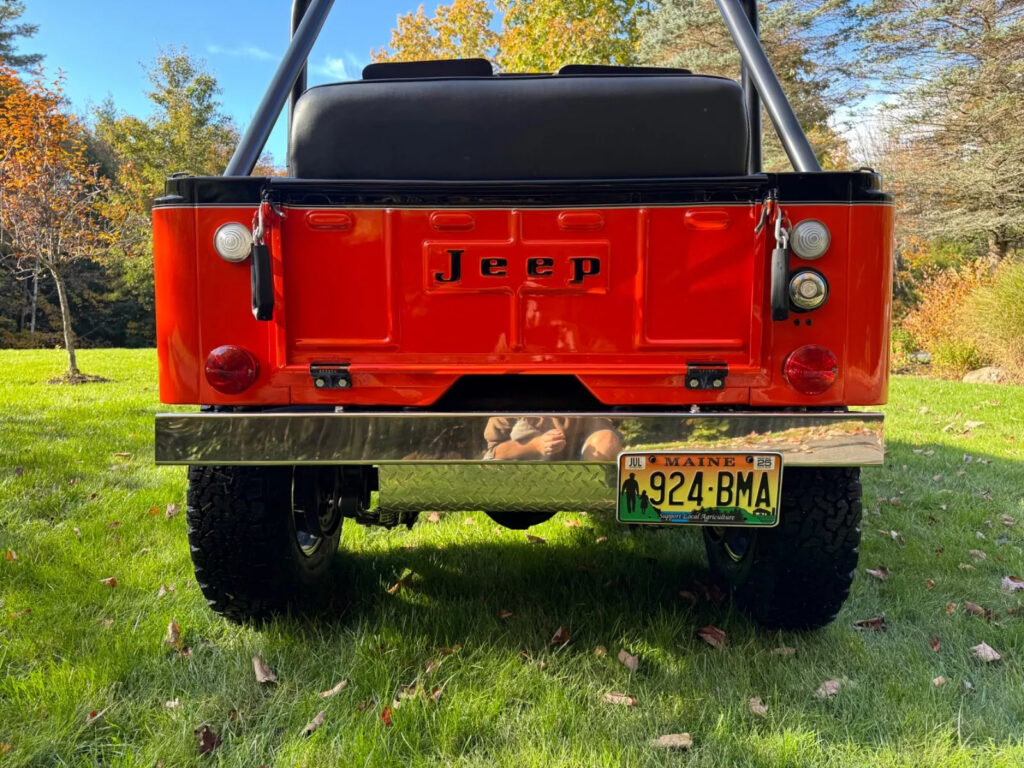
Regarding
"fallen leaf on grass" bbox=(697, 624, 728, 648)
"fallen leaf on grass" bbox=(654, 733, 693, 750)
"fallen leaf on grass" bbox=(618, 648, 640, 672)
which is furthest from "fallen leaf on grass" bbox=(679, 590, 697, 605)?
"fallen leaf on grass" bbox=(654, 733, 693, 750)

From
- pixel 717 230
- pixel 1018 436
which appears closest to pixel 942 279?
pixel 1018 436

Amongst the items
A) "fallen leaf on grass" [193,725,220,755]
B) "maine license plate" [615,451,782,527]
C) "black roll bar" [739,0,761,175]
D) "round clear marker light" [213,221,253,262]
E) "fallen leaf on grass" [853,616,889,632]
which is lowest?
"fallen leaf on grass" [853,616,889,632]

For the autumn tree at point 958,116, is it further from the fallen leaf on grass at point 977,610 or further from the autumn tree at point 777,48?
the fallen leaf on grass at point 977,610

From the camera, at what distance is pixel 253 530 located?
214 centimetres

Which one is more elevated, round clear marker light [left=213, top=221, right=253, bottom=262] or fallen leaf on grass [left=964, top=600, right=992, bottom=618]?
round clear marker light [left=213, top=221, right=253, bottom=262]

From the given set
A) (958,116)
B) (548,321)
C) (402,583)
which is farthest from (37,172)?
(958,116)

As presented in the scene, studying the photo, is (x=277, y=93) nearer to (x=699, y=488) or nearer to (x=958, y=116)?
(x=699, y=488)

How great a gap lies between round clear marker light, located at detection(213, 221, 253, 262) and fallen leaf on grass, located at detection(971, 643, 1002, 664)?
107 inches

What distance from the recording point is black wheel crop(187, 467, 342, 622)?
2.11 meters

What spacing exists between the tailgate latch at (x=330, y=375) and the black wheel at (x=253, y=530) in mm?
422

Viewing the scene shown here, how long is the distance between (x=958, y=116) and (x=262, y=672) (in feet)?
66.9

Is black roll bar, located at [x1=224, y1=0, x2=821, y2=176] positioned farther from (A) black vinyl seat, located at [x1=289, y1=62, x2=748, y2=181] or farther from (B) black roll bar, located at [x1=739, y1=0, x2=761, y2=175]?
(A) black vinyl seat, located at [x1=289, y1=62, x2=748, y2=181]

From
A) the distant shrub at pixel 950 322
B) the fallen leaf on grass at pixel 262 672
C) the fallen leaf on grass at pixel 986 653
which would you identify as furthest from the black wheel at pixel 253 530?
the distant shrub at pixel 950 322

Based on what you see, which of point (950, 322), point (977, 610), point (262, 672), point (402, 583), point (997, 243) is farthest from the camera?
point (997, 243)
